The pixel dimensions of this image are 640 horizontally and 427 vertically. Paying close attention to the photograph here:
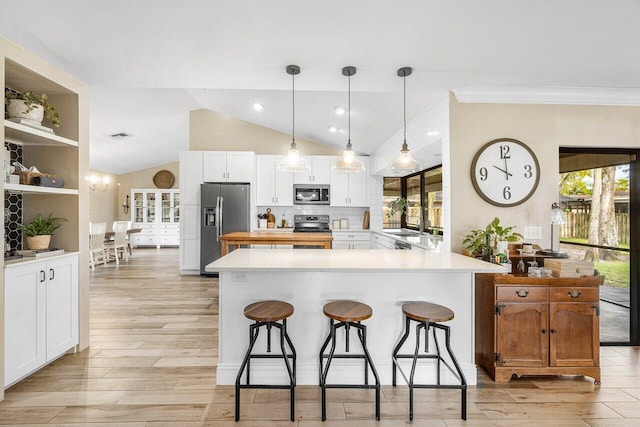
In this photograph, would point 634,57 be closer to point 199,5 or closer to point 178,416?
point 199,5

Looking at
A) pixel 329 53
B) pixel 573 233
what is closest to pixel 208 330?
pixel 329 53

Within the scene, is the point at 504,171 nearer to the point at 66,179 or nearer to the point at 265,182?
the point at 66,179

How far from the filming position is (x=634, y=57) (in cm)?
220

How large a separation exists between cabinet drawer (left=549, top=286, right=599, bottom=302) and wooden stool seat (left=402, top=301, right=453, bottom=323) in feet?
2.95

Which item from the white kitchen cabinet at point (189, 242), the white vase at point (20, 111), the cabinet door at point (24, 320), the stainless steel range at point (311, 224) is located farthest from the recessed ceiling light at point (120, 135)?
the cabinet door at point (24, 320)

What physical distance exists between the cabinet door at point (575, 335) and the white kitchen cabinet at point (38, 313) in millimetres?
3621

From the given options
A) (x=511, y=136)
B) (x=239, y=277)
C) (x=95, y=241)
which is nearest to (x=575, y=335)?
(x=511, y=136)

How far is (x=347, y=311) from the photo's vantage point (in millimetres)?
1917

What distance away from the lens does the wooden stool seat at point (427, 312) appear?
73.1 inches

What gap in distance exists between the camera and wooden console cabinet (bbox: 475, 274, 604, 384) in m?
2.21

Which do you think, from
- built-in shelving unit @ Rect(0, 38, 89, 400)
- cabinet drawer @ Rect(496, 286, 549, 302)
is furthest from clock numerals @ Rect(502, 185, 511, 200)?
built-in shelving unit @ Rect(0, 38, 89, 400)

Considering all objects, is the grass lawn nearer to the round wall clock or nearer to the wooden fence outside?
the wooden fence outside

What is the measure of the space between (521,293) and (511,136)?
1369 mm

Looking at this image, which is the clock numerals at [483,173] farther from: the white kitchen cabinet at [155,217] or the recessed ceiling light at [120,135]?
the white kitchen cabinet at [155,217]
